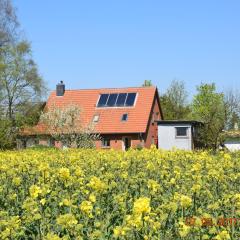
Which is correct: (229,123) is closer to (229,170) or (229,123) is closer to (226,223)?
(229,170)

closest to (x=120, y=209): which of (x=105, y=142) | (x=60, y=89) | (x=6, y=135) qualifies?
(x=6, y=135)

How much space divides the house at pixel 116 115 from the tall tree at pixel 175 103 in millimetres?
13328

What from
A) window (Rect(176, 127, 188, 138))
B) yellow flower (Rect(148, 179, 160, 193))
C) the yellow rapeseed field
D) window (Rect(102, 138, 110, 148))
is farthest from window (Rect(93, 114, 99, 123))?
yellow flower (Rect(148, 179, 160, 193))

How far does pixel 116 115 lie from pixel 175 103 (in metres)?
20.5

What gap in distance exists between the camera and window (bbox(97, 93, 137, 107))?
47875 mm

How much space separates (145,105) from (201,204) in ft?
132

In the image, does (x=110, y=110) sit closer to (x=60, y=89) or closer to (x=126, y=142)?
(x=126, y=142)

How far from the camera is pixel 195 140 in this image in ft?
152

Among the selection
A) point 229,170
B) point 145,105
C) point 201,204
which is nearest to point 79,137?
point 145,105

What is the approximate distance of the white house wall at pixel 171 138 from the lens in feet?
149

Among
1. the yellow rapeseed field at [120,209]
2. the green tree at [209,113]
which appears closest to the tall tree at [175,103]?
the green tree at [209,113]

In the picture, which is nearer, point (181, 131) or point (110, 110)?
point (181, 131)

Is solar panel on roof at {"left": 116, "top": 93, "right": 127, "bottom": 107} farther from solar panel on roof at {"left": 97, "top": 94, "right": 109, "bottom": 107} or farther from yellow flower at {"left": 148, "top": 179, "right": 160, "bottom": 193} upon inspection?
yellow flower at {"left": 148, "top": 179, "right": 160, "bottom": 193}

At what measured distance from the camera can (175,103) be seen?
66250mm
